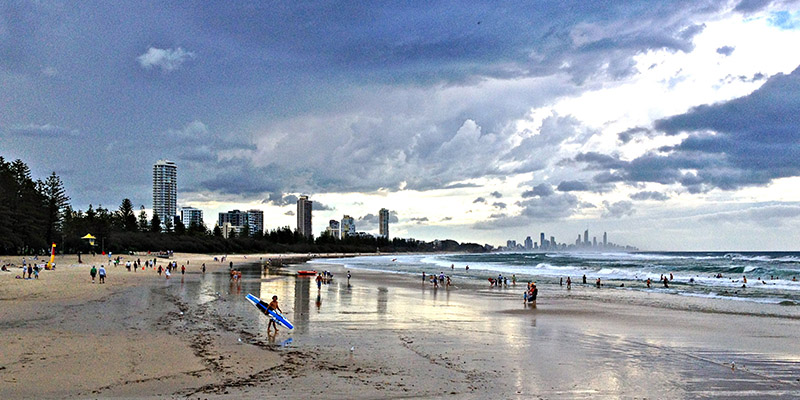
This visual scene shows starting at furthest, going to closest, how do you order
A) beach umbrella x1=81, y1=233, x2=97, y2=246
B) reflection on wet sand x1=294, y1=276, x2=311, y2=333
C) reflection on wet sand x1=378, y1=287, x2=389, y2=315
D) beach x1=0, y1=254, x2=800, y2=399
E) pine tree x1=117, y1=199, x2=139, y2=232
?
pine tree x1=117, y1=199, x2=139, y2=232 < beach umbrella x1=81, y1=233, x2=97, y2=246 < reflection on wet sand x1=378, y1=287, x2=389, y2=315 < reflection on wet sand x1=294, y1=276, x2=311, y2=333 < beach x1=0, y1=254, x2=800, y2=399

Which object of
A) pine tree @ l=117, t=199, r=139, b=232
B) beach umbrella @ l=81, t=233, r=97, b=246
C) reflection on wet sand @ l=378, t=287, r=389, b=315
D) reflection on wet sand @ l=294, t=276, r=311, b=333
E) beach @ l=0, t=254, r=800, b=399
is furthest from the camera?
pine tree @ l=117, t=199, r=139, b=232

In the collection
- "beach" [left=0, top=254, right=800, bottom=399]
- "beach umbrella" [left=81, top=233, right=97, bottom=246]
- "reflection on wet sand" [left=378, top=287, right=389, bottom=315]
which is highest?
"beach umbrella" [left=81, top=233, right=97, bottom=246]

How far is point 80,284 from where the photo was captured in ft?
117

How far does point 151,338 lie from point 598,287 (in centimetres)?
4016

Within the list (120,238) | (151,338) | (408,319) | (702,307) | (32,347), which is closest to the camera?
(32,347)

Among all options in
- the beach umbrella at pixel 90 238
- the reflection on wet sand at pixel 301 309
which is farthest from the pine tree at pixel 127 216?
the reflection on wet sand at pixel 301 309

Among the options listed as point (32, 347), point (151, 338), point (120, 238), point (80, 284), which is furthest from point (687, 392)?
point (120, 238)

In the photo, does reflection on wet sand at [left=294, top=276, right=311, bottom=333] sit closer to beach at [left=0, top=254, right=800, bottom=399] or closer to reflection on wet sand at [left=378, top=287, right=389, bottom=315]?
beach at [left=0, top=254, right=800, bottom=399]

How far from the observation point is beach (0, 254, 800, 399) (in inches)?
418

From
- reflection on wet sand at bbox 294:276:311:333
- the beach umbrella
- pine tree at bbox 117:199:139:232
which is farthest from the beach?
pine tree at bbox 117:199:139:232

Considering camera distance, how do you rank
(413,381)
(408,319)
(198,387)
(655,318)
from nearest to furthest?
(198,387), (413,381), (408,319), (655,318)

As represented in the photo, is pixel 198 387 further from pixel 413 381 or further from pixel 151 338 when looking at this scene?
pixel 151 338

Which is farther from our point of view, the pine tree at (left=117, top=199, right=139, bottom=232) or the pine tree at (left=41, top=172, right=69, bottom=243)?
the pine tree at (left=117, top=199, right=139, bottom=232)

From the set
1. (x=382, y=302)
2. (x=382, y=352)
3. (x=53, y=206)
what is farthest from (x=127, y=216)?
(x=382, y=352)
